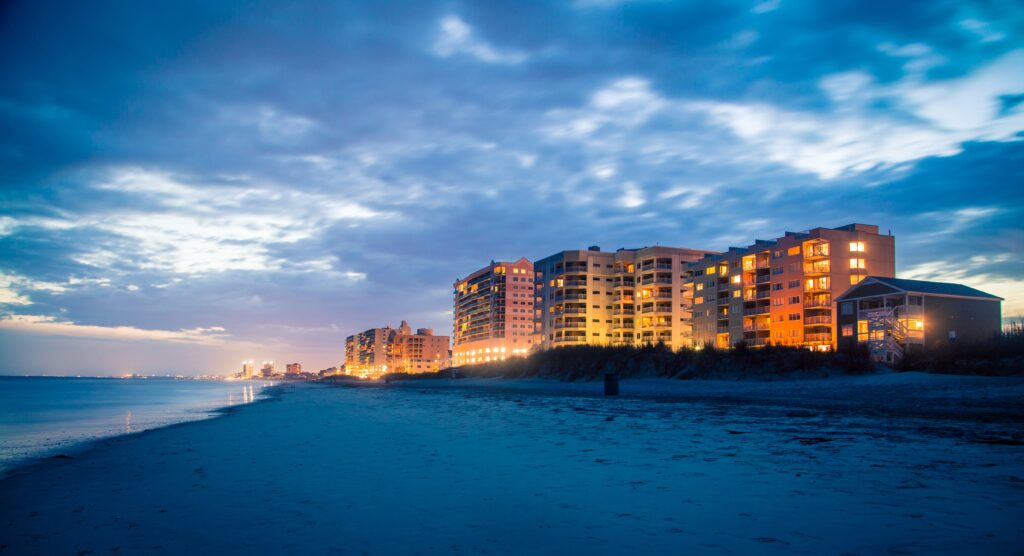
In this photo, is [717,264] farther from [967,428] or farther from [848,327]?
[967,428]

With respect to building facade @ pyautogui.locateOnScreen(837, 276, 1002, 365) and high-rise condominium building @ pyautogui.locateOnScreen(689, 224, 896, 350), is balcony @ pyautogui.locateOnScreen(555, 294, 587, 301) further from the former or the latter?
building facade @ pyautogui.locateOnScreen(837, 276, 1002, 365)

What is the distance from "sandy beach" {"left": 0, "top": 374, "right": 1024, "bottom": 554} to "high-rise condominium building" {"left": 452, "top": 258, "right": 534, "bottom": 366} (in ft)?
497

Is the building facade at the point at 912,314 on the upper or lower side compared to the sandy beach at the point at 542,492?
upper

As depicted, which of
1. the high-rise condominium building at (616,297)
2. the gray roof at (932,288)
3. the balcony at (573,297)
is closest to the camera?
the gray roof at (932,288)

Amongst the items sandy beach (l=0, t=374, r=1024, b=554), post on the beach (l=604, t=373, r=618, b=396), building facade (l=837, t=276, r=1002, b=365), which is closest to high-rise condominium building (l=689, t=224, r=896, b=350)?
building facade (l=837, t=276, r=1002, b=365)

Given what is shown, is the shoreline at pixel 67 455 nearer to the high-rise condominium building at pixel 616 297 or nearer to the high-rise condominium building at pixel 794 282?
the high-rise condominium building at pixel 794 282

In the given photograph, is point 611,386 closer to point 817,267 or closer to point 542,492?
point 542,492

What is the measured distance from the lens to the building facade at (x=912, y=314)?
184 ft

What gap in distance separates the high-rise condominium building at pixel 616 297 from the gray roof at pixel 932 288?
5030 centimetres

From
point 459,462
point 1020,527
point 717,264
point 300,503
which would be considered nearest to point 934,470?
point 1020,527

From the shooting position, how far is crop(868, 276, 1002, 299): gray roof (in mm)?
58141

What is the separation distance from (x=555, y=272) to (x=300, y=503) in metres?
123

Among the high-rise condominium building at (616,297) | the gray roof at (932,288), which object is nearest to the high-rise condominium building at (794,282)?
the gray roof at (932,288)

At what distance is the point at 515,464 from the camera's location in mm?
10641
